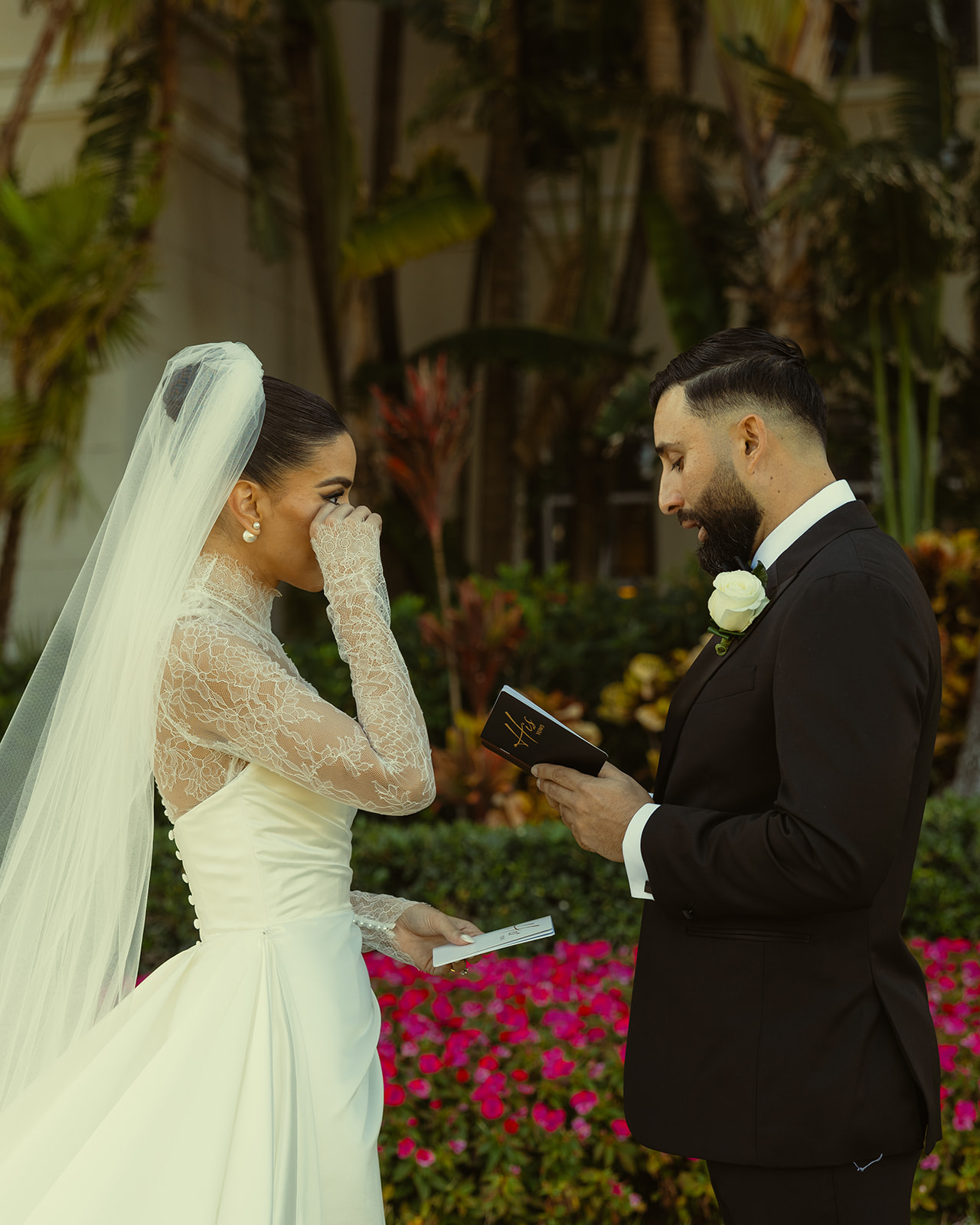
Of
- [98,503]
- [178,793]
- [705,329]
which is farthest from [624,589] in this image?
[178,793]

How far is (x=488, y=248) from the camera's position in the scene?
32.2ft

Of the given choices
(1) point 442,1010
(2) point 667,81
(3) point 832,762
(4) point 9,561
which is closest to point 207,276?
(4) point 9,561

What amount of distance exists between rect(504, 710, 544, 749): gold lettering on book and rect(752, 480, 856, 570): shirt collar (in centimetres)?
46

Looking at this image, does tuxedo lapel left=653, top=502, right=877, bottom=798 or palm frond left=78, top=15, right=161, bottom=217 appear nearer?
tuxedo lapel left=653, top=502, right=877, bottom=798

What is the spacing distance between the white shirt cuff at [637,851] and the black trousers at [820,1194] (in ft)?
1.41

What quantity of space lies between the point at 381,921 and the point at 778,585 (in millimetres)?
1004

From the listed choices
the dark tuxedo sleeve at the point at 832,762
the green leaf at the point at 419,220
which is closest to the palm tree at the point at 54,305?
the green leaf at the point at 419,220

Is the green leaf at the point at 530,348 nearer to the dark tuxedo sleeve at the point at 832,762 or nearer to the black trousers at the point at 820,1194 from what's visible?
the dark tuxedo sleeve at the point at 832,762

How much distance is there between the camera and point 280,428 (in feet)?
7.01

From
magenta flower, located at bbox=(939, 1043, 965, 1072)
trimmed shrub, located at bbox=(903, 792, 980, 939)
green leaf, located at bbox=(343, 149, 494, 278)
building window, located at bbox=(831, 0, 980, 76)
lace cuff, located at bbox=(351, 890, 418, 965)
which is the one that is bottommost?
magenta flower, located at bbox=(939, 1043, 965, 1072)

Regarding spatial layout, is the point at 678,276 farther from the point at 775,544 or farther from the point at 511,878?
the point at 775,544

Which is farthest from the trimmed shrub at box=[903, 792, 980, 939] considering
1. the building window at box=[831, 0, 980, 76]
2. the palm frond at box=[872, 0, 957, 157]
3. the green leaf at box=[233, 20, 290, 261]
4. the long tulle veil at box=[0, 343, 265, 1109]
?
the building window at box=[831, 0, 980, 76]

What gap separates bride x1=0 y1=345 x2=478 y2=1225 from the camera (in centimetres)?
188

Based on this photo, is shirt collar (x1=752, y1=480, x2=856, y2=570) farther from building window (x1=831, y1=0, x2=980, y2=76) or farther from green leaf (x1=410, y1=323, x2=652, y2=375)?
building window (x1=831, y1=0, x2=980, y2=76)
